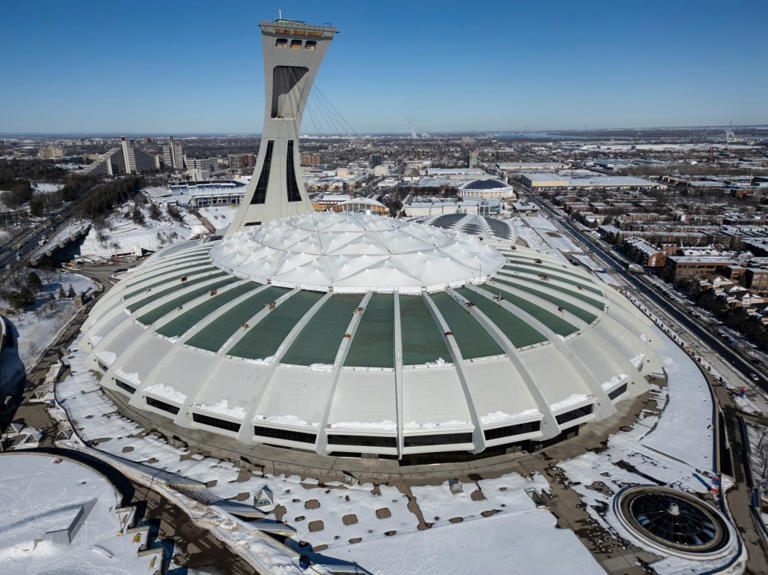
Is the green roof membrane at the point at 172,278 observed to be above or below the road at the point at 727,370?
above

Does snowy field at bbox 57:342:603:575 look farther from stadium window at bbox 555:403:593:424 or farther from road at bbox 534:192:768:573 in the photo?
road at bbox 534:192:768:573

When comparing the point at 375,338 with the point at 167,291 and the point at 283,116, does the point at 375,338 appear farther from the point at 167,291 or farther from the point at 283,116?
the point at 283,116

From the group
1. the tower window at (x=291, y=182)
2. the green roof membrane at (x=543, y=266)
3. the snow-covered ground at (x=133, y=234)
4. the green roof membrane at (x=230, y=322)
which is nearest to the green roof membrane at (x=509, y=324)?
the green roof membrane at (x=543, y=266)

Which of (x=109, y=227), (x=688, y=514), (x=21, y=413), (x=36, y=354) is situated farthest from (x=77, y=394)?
(x=109, y=227)

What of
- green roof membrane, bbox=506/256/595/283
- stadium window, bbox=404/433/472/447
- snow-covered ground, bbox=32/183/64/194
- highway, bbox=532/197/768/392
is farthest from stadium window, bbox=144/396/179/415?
snow-covered ground, bbox=32/183/64/194

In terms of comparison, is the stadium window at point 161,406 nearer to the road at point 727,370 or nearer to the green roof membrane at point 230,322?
the green roof membrane at point 230,322
